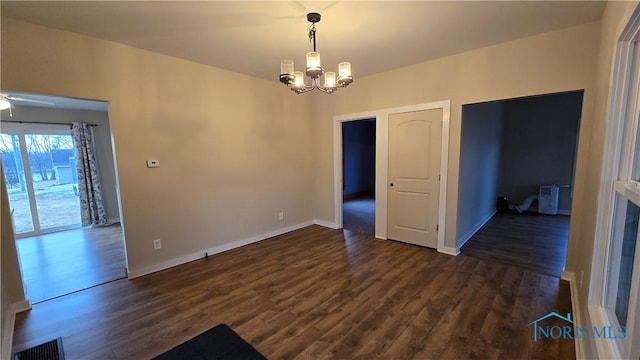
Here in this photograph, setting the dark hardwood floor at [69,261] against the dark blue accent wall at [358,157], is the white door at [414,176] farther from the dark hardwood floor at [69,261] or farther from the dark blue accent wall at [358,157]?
the dark blue accent wall at [358,157]

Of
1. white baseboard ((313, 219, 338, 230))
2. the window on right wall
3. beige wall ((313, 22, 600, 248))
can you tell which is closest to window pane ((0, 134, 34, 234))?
white baseboard ((313, 219, 338, 230))

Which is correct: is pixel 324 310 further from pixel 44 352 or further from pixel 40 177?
pixel 40 177

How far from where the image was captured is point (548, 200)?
5398mm

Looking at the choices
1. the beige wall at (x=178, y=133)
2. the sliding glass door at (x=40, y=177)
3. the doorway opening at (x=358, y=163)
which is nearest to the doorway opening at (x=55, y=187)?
the sliding glass door at (x=40, y=177)

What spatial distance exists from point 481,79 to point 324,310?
315 cm

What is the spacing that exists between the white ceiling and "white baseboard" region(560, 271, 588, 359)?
249 cm

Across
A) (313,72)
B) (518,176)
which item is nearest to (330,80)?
(313,72)

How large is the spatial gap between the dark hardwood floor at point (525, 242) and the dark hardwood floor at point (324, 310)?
0.99ft

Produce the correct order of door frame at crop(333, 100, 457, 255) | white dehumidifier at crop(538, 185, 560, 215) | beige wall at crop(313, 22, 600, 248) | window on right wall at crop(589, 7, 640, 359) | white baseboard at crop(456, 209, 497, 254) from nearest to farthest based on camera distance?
window on right wall at crop(589, 7, 640, 359), beige wall at crop(313, 22, 600, 248), door frame at crop(333, 100, 457, 255), white baseboard at crop(456, 209, 497, 254), white dehumidifier at crop(538, 185, 560, 215)

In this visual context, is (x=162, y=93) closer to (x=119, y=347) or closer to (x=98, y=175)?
(x=119, y=347)

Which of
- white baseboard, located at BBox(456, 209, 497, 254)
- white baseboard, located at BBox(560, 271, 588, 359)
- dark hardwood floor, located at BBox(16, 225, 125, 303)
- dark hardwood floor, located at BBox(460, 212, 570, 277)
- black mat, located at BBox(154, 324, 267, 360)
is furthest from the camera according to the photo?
white baseboard, located at BBox(456, 209, 497, 254)

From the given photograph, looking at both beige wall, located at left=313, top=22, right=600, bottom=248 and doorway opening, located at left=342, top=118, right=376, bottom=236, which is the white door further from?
doorway opening, located at left=342, top=118, right=376, bottom=236

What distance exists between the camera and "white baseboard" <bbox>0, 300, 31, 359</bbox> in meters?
1.80

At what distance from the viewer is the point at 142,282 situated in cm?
283
